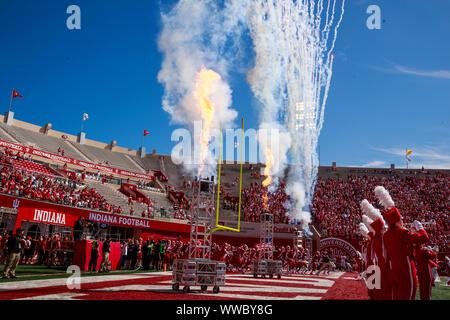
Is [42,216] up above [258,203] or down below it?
below

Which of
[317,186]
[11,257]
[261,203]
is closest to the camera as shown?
[11,257]

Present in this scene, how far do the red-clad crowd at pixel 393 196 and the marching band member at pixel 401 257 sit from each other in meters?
28.8

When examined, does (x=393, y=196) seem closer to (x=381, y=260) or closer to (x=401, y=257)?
(x=381, y=260)

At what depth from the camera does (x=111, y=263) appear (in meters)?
20.1

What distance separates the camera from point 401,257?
613cm

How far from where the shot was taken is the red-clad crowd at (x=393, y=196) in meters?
36.0

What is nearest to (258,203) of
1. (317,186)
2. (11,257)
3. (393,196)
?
(317,186)

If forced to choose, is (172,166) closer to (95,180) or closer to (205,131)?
(95,180)

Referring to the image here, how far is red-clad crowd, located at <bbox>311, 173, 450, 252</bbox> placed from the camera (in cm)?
3597

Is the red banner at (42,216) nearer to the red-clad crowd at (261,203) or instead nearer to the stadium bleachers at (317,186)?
the stadium bleachers at (317,186)

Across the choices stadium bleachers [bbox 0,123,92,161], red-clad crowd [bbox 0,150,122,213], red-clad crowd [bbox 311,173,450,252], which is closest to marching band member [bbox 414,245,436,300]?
red-clad crowd [bbox 0,150,122,213]

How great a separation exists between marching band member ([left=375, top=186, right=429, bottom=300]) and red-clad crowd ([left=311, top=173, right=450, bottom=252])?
28.8m

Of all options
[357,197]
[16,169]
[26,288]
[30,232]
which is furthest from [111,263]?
[357,197]

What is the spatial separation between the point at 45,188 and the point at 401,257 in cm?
2589
